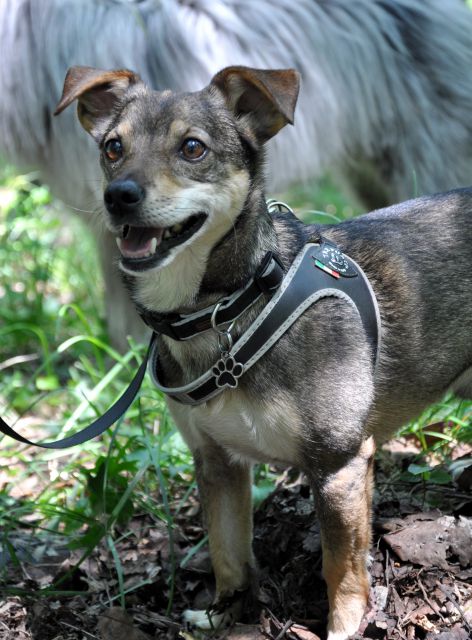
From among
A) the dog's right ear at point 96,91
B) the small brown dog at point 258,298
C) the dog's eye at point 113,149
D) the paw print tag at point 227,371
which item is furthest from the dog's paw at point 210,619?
the dog's right ear at point 96,91

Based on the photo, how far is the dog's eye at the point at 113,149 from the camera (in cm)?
267

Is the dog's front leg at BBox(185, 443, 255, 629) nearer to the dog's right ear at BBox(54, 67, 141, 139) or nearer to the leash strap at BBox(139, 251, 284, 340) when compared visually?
the leash strap at BBox(139, 251, 284, 340)

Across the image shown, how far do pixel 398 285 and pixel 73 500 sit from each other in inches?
70.4

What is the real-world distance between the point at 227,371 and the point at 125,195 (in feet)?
1.98

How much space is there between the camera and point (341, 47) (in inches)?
204

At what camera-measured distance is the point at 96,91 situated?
2.99 meters

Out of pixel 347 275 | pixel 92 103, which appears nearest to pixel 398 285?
pixel 347 275

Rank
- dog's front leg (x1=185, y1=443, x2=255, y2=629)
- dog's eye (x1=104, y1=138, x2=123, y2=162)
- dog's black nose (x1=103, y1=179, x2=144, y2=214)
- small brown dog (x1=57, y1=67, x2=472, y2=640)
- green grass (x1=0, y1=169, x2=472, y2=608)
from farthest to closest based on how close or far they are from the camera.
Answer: green grass (x1=0, y1=169, x2=472, y2=608) < dog's front leg (x1=185, y1=443, x2=255, y2=629) < dog's eye (x1=104, y1=138, x2=123, y2=162) < small brown dog (x1=57, y1=67, x2=472, y2=640) < dog's black nose (x1=103, y1=179, x2=144, y2=214)

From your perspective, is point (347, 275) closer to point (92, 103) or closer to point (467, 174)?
point (92, 103)

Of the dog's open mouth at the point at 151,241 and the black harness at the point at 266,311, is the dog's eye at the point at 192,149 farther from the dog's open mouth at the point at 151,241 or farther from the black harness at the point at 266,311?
the black harness at the point at 266,311

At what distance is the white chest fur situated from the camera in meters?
2.63

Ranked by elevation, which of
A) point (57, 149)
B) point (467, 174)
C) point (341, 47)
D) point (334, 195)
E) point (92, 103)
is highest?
point (92, 103)

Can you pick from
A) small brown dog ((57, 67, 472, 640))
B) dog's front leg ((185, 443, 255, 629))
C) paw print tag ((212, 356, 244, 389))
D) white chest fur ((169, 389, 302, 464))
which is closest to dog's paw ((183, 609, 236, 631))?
dog's front leg ((185, 443, 255, 629))

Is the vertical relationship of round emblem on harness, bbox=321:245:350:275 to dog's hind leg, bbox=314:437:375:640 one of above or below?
above
